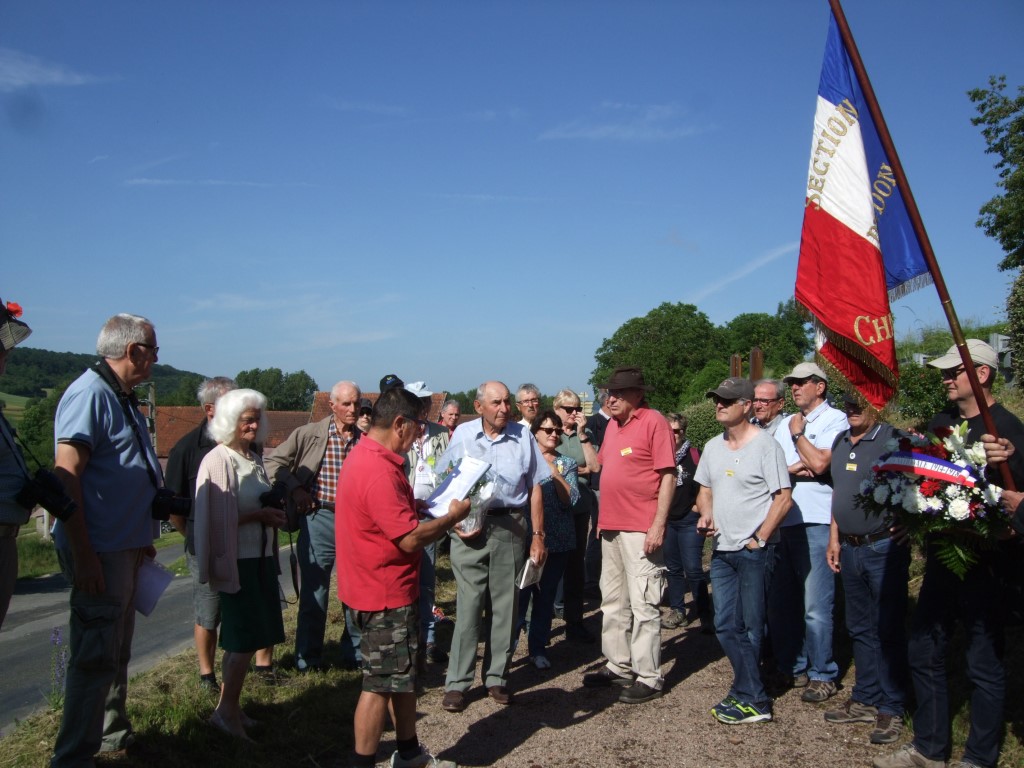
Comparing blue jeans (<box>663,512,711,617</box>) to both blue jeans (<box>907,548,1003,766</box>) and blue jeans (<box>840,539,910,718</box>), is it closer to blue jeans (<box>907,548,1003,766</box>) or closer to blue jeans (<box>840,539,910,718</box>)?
blue jeans (<box>840,539,910,718</box>)

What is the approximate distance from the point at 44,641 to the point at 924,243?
10288 millimetres

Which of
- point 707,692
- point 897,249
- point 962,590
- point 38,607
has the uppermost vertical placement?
point 897,249

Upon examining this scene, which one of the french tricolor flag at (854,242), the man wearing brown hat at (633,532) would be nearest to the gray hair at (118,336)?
the man wearing brown hat at (633,532)

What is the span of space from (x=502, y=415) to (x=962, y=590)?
3.04 metres

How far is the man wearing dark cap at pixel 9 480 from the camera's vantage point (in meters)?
3.38

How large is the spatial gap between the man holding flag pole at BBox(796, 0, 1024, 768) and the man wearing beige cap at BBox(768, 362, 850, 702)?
4.36 feet

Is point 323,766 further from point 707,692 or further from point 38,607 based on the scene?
point 38,607

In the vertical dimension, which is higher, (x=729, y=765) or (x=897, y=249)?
(x=897, y=249)

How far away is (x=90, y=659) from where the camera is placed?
3688 mm

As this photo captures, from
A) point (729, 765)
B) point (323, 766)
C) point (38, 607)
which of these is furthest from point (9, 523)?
point (38, 607)

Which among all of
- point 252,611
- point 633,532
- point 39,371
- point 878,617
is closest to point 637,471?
point 633,532

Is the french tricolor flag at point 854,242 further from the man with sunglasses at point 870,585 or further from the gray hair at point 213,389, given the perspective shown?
the gray hair at point 213,389

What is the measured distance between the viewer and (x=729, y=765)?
15.1ft

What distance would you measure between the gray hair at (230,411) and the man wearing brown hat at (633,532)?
8.42 ft
